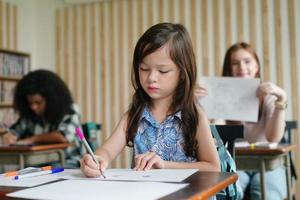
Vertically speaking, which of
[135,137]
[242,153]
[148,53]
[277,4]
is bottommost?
[242,153]

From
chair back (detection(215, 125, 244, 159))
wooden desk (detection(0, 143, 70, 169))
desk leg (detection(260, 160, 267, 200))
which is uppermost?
chair back (detection(215, 125, 244, 159))

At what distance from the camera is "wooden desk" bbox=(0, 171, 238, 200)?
0.73 meters

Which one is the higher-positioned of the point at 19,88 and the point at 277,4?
the point at 277,4

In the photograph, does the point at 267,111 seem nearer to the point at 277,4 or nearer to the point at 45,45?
the point at 277,4

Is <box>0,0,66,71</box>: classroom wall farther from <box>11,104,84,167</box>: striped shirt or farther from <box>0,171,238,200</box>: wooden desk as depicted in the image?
<box>0,171,238,200</box>: wooden desk

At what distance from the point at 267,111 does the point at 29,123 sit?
72.7 inches

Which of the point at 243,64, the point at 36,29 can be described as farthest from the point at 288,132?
the point at 36,29

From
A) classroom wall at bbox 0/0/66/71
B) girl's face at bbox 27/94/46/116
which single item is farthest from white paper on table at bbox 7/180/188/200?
classroom wall at bbox 0/0/66/71

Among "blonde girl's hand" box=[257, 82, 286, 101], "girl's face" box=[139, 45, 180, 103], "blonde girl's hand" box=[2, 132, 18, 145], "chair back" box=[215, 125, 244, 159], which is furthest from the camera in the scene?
"blonde girl's hand" box=[2, 132, 18, 145]

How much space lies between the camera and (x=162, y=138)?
Result: 4.52ft

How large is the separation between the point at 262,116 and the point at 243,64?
340mm

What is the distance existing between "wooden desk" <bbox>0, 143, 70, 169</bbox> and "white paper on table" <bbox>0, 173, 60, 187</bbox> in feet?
5.20

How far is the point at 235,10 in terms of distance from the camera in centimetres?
418

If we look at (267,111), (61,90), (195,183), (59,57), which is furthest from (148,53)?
(59,57)
